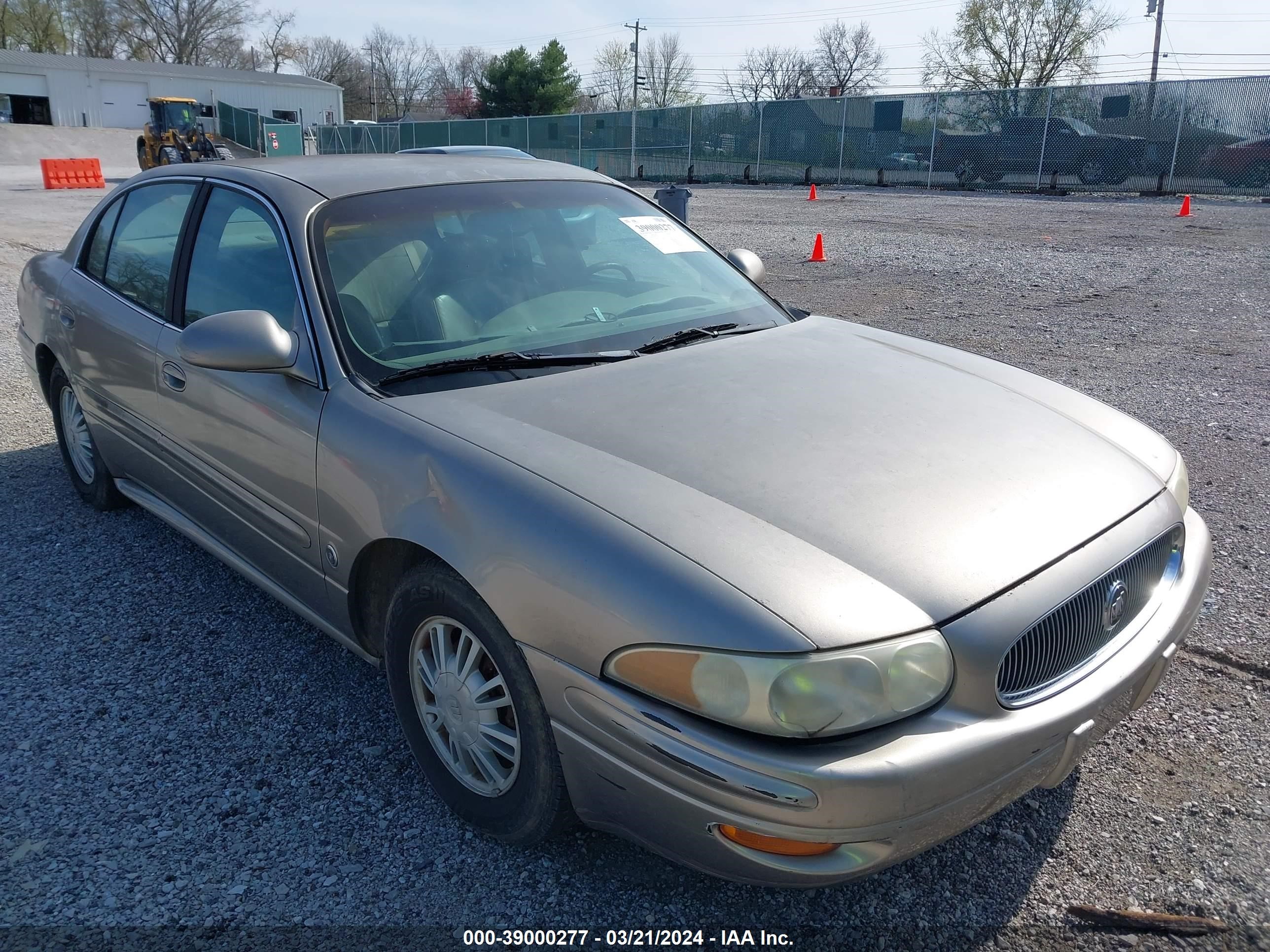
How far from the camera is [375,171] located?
3395mm

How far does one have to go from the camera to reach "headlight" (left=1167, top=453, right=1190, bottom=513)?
8.80 feet

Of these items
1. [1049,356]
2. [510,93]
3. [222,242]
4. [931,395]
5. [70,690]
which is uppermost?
[510,93]

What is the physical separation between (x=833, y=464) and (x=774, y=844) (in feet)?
2.96

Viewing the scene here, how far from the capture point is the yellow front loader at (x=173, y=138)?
104ft

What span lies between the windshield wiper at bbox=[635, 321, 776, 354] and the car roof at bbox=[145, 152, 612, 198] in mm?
873

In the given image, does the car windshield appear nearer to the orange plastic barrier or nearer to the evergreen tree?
the orange plastic barrier

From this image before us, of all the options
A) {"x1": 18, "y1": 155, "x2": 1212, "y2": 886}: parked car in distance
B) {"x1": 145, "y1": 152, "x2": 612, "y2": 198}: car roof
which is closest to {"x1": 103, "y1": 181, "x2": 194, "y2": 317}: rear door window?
{"x1": 18, "y1": 155, "x2": 1212, "y2": 886}: parked car in distance

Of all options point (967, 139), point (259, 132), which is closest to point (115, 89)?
point (259, 132)

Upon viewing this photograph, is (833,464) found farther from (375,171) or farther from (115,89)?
(115,89)

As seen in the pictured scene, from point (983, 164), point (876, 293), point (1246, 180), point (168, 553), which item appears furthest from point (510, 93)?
point (168, 553)

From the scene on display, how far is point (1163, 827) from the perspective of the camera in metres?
2.48

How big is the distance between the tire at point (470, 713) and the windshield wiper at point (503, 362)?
1.95 ft

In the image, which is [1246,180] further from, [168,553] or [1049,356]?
[168,553]

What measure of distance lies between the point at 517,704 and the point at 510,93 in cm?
6062
